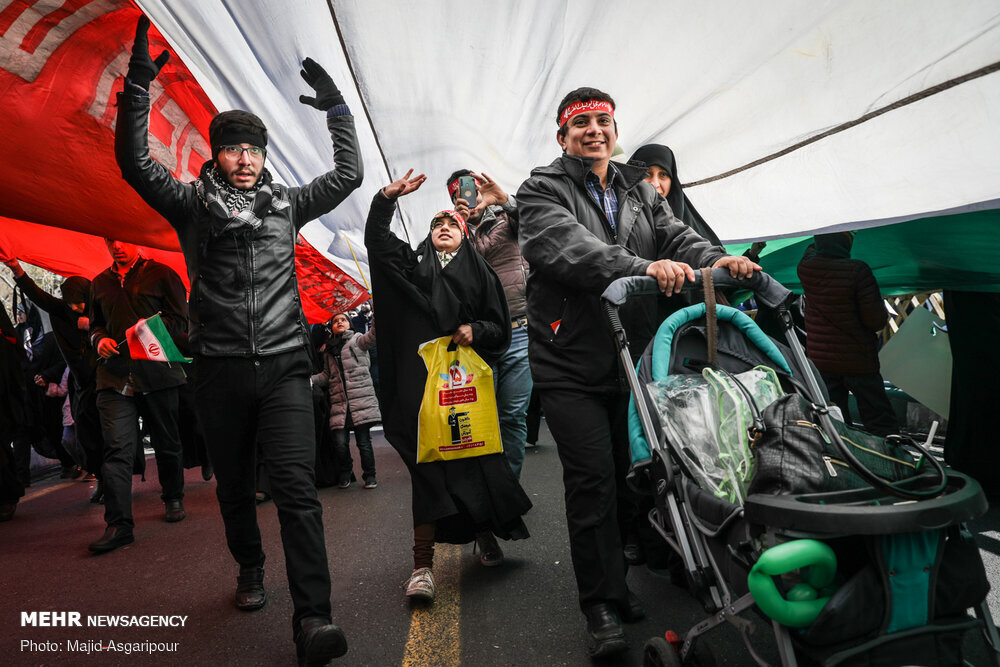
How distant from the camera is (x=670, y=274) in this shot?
6.92ft

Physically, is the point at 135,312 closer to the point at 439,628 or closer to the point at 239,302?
the point at 239,302

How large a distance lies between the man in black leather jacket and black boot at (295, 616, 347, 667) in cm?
31

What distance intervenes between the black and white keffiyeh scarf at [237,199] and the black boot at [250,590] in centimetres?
175

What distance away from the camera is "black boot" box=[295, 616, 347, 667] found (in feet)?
7.04

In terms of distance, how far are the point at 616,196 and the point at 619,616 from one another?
74.3 inches

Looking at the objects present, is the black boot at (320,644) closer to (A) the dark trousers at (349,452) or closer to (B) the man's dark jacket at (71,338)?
(A) the dark trousers at (349,452)

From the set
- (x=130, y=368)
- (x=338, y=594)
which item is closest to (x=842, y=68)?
(x=338, y=594)

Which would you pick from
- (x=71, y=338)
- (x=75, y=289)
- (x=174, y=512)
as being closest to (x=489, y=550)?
(x=174, y=512)

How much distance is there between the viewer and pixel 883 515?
4.09 feet

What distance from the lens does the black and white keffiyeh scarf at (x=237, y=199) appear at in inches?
104

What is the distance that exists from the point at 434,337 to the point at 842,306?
10.5ft

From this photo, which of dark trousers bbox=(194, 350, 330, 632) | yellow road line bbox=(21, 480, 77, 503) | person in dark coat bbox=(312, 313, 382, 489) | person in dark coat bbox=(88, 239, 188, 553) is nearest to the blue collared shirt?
dark trousers bbox=(194, 350, 330, 632)

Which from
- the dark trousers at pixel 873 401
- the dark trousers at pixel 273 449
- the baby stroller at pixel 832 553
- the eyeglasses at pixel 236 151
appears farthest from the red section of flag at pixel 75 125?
the dark trousers at pixel 873 401

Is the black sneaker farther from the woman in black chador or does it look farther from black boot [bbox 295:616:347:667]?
black boot [bbox 295:616:347:667]
